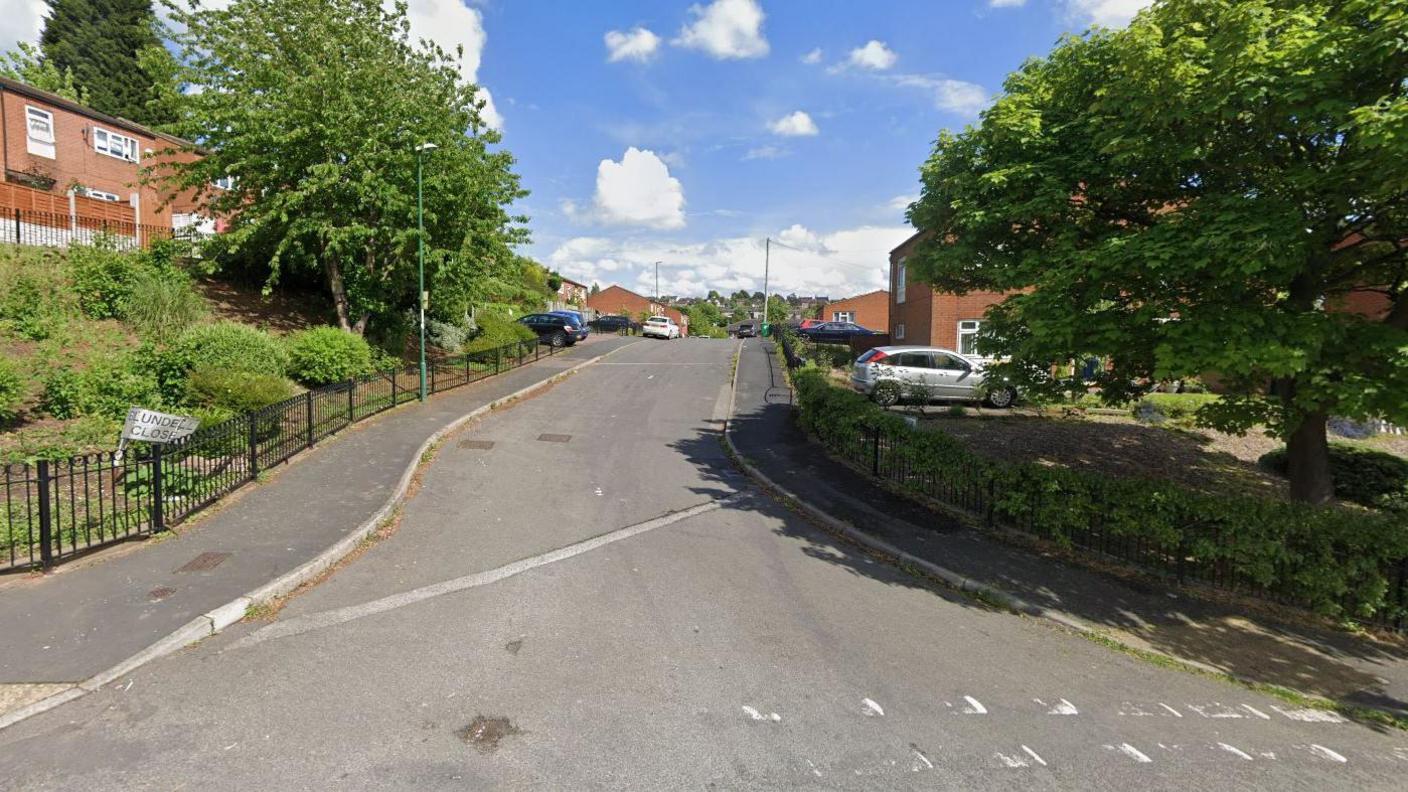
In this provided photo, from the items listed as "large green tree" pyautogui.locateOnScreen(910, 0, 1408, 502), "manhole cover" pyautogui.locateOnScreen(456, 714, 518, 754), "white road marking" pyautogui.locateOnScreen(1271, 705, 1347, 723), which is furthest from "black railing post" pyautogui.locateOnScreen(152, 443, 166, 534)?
"white road marking" pyautogui.locateOnScreen(1271, 705, 1347, 723)

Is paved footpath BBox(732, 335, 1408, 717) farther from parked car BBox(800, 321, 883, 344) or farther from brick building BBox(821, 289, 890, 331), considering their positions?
brick building BBox(821, 289, 890, 331)

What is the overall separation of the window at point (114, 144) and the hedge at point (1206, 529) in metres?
37.4

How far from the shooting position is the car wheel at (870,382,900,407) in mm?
16984

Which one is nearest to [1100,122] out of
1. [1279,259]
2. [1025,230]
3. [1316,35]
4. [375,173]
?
[1025,230]

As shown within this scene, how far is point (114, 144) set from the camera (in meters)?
29.2

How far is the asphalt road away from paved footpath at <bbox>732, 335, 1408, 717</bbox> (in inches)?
23.3

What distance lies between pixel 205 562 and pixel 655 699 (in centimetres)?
530

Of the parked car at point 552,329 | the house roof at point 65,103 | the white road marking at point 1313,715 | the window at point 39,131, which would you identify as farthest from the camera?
the parked car at point 552,329

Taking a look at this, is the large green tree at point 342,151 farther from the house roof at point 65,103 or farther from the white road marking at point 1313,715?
the white road marking at point 1313,715

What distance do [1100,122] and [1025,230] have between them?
1.52 m

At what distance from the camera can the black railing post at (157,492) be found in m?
7.21

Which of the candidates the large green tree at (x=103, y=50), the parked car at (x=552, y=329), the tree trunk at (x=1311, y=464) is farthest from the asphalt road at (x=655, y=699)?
the large green tree at (x=103, y=50)

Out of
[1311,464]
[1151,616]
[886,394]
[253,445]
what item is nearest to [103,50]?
[253,445]

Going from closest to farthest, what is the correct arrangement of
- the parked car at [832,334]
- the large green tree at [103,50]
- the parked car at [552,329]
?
the parked car at [552,329] < the parked car at [832,334] < the large green tree at [103,50]
